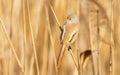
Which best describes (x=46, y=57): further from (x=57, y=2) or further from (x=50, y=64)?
(x=57, y=2)

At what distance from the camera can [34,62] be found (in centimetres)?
126

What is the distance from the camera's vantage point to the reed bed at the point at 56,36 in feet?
4.06

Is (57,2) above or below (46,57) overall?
above

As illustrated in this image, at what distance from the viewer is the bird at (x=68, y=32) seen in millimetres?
1148

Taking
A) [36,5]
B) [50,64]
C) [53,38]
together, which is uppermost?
[36,5]

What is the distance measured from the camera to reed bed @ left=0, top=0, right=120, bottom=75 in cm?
124

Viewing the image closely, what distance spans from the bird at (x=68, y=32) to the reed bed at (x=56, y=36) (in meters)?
0.04

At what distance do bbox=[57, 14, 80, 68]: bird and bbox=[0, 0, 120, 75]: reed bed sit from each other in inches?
1.5

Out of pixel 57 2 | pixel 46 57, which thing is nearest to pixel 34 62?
pixel 46 57

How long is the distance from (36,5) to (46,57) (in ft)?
0.71

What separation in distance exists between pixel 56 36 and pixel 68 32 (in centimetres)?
15

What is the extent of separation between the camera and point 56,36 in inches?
50.5

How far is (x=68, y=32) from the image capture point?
3.73ft

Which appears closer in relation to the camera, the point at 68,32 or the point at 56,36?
the point at 68,32
